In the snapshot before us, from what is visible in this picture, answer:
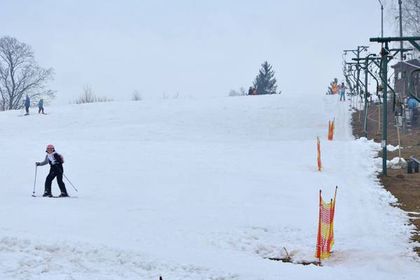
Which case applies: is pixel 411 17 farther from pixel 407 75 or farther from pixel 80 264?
pixel 80 264

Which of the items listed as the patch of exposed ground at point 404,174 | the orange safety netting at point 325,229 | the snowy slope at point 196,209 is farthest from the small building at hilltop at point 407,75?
the orange safety netting at point 325,229

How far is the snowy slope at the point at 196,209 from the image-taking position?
931cm

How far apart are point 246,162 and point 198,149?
211 inches

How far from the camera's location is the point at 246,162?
82.3ft

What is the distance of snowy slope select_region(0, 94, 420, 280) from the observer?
9312mm

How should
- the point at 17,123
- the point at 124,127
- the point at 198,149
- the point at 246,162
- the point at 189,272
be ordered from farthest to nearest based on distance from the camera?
the point at 17,123 < the point at 124,127 < the point at 198,149 < the point at 246,162 < the point at 189,272

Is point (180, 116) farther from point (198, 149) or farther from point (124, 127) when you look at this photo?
point (198, 149)

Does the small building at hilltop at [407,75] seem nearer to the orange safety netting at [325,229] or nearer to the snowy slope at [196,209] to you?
the snowy slope at [196,209]

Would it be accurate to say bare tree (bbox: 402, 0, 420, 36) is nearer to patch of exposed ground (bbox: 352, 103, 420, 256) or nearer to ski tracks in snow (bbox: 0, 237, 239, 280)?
patch of exposed ground (bbox: 352, 103, 420, 256)

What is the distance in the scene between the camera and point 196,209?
14.8 meters

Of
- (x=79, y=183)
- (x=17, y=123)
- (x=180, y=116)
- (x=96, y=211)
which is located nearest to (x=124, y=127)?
(x=180, y=116)

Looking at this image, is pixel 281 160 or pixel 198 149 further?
pixel 198 149

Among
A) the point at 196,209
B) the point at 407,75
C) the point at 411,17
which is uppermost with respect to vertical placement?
the point at 411,17

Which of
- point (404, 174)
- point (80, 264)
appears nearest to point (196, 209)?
point (80, 264)
